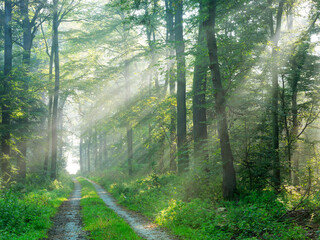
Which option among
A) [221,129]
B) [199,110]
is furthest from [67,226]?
[199,110]

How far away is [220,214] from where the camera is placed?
296 inches

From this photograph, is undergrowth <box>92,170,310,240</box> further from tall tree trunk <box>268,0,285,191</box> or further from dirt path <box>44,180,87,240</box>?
dirt path <box>44,180,87,240</box>

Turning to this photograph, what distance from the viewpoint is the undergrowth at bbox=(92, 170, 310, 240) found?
235 inches

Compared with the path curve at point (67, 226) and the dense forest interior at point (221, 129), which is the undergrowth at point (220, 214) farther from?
the path curve at point (67, 226)

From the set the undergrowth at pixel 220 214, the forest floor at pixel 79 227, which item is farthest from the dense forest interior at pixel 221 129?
the forest floor at pixel 79 227

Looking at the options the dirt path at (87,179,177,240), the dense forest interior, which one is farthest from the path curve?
the dirt path at (87,179,177,240)

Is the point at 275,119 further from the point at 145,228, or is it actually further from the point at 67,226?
the point at 67,226

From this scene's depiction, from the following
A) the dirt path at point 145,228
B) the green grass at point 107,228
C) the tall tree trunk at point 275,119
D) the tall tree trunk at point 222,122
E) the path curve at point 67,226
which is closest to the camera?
the green grass at point 107,228

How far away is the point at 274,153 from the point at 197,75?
5.48 metres

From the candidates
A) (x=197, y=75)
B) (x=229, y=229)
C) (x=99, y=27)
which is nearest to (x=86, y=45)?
(x=99, y=27)

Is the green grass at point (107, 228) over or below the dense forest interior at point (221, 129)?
below

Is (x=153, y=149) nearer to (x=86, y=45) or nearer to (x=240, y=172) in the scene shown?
(x=240, y=172)

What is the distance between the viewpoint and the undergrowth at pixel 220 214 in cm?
597

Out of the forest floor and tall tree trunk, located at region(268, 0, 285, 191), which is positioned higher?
tall tree trunk, located at region(268, 0, 285, 191)
